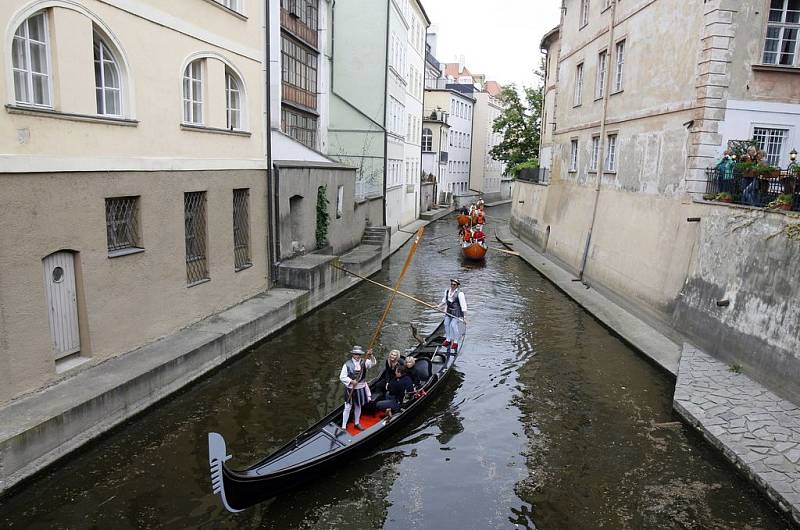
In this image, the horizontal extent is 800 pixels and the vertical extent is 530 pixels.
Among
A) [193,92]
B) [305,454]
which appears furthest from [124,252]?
[305,454]

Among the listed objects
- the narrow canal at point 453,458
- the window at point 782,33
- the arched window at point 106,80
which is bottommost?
the narrow canal at point 453,458

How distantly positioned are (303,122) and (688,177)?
15926 millimetres

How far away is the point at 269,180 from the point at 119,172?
224 inches

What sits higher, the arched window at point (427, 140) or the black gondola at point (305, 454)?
the arched window at point (427, 140)

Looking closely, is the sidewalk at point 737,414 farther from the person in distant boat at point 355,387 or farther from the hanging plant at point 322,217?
the hanging plant at point 322,217

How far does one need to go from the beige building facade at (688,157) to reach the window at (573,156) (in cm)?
221

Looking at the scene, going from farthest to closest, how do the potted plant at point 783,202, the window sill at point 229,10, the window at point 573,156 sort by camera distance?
the window at point 573,156, the window sill at point 229,10, the potted plant at point 783,202

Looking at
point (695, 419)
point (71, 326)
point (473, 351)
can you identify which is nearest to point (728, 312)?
point (695, 419)

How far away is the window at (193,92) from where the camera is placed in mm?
13016

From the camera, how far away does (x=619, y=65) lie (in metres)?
20.3

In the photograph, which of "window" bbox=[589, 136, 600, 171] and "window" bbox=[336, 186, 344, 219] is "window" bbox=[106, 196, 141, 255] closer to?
"window" bbox=[336, 186, 344, 219]

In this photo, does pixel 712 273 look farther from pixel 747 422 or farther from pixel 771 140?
pixel 747 422

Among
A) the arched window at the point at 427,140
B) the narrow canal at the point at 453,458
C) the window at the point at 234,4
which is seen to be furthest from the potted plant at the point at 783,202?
the arched window at the point at 427,140

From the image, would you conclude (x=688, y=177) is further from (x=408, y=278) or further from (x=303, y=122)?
(x=303, y=122)
